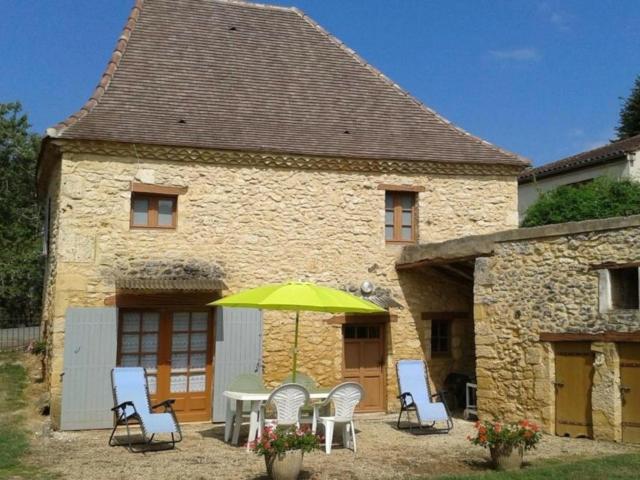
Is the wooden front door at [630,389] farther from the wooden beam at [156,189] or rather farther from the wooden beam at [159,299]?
the wooden beam at [156,189]

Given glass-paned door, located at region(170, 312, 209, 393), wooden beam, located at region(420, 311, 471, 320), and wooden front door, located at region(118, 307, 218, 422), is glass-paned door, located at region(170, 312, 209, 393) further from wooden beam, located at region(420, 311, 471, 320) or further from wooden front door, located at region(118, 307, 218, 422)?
wooden beam, located at region(420, 311, 471, 320)

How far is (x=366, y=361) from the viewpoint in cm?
1169

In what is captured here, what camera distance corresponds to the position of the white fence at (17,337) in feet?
56.5

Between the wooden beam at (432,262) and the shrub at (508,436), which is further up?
the wooden beam at (432,262)

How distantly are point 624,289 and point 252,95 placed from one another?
23.3ft

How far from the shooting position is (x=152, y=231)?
34.5 ft

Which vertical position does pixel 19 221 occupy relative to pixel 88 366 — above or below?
above

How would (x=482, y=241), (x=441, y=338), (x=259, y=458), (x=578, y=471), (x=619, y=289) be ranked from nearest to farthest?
(x=578, y=471)
(x=259, y=458)
(x=619, y=289)
(x=482, y=241)
(x=441, y=338)

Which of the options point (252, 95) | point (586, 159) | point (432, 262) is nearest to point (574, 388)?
point (432, 262)

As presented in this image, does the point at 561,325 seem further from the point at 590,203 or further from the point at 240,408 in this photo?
the point at 590,203

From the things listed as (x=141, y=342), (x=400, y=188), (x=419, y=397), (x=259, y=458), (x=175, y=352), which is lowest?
(x=259, y=458)

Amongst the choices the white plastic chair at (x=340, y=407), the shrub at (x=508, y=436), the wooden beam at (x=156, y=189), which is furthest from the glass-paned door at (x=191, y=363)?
the shrub at (x=508, y=436)

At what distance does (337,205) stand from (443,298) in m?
2.60

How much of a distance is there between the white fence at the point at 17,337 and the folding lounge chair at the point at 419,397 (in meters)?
11.0
